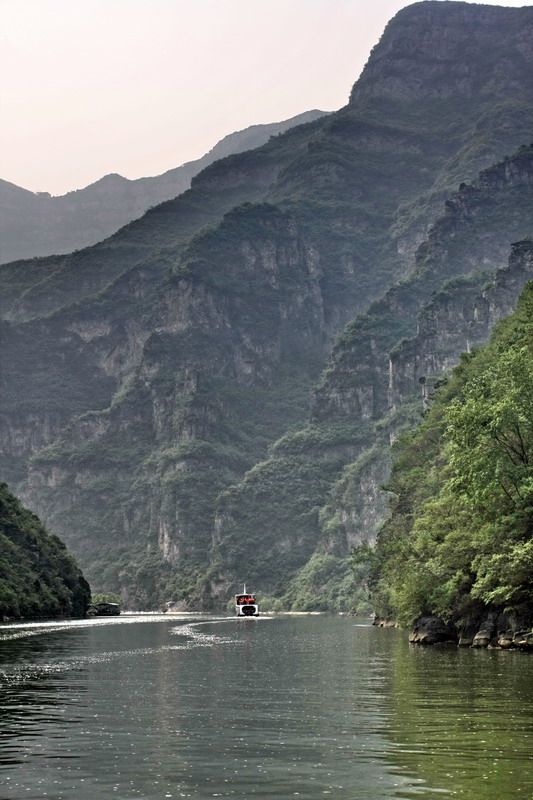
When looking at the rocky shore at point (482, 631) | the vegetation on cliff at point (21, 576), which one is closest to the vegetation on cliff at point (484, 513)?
the rocky shore at point (482, 631)

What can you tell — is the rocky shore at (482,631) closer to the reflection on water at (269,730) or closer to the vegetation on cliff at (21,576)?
the reflection on water at (269,730)

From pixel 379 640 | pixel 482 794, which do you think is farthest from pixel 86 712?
pixel 379 640

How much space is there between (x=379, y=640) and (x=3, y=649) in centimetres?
3572

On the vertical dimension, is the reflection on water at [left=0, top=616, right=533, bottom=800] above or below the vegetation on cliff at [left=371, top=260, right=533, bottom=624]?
below

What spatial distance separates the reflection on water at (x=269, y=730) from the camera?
1186 inches

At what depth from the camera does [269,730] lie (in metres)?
39.8

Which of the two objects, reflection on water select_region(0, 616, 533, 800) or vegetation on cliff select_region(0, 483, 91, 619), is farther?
vegetation on cliff select_region(0, 483, 91, 619)

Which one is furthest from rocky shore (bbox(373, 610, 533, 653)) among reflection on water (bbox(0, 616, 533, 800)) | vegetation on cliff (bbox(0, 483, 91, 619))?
vegetation on cliff (bbox(0, 483, 91, 619))

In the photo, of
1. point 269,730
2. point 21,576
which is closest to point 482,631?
point 269,730

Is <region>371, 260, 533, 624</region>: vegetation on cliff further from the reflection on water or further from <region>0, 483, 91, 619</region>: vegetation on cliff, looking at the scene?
<region>0, 483, 91, 619</region>: vegetation on cliff

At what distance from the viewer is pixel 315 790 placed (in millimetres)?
29375

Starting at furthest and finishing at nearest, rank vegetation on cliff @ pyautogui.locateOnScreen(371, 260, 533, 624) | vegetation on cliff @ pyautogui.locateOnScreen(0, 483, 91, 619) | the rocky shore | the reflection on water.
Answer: vegetation on cliff @ pyautogui.locateOnScreen(0, 483, 91, 619)
the rocky shore
vegetation on cliff @ pyautogui.locateOnScreen(371, 260, 533, 624)
the reflection on water

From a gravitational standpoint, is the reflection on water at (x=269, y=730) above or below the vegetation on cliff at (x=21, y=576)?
A: below

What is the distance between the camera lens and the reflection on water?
98.8 feet
